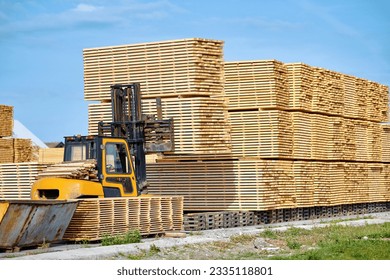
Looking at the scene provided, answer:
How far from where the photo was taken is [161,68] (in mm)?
17141

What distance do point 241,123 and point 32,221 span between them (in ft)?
24.3

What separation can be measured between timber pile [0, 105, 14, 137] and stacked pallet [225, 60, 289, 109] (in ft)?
33.5

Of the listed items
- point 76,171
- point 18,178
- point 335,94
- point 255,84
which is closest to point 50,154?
point 18,178

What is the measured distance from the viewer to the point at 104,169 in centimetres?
1391

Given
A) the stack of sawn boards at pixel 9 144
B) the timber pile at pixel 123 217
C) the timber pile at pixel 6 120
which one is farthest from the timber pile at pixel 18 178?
the timber pile at pixel 6 120

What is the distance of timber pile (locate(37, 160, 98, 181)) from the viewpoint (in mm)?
13695

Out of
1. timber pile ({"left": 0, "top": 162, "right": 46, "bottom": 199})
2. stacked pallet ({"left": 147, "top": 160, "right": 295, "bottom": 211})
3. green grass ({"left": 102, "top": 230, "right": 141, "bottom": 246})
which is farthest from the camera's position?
stacked pallet ({"left": 147, "top": 160, "right": 295, "bottom": 211})

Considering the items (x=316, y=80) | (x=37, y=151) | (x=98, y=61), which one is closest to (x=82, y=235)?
(x=98, y=61)

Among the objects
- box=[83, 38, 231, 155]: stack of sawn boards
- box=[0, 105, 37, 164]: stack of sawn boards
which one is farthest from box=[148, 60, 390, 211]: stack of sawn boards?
box=[0, 105, 37, 164]: stack of sawn boards

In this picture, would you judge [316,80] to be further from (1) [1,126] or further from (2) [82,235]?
(1) [1,126]

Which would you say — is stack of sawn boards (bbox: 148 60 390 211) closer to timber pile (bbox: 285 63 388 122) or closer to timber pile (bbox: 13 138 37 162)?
timber pile (bbox: 285 63 388 122)

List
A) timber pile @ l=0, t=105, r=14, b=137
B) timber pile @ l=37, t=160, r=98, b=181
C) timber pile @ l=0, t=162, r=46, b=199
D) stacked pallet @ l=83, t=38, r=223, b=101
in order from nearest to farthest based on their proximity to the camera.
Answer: timber pile @ l=37, t=160, r=98, b=181, stacked pallet @ l=83, t=38, r=223, b=101, timber pile @ l=0, t=162, r=46, b=199, timber pile @ l=0, t=105, r=14, b=137

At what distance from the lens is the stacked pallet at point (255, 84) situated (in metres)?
18.6

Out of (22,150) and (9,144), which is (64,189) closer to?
(9,144)
